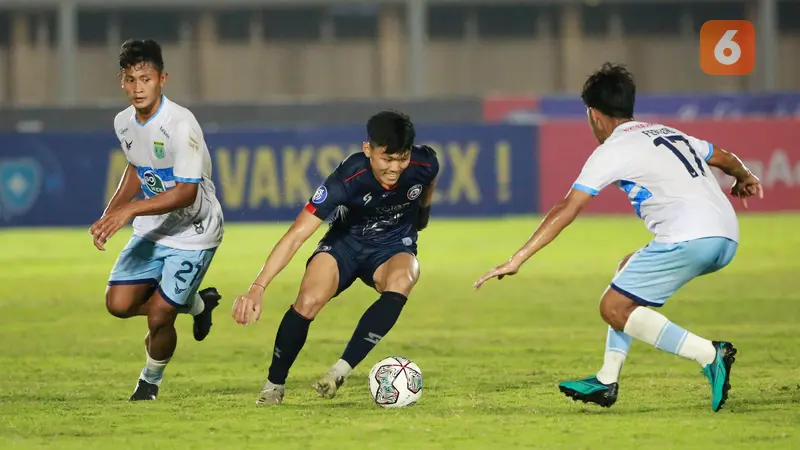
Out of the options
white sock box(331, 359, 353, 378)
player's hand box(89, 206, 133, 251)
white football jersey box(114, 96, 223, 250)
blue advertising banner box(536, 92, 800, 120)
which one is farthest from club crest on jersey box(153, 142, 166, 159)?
blue advertising banner box(536, 92, 800, 120)

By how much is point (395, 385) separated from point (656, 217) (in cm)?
165

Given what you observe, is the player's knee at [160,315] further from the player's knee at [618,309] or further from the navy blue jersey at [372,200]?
the player's knee at [618,309]

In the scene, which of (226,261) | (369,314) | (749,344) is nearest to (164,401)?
(369,314)

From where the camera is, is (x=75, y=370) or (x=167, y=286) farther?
(x=75, y=370)

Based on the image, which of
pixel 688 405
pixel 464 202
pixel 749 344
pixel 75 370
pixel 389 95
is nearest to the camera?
pixel 688 405

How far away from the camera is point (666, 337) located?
7172 mm

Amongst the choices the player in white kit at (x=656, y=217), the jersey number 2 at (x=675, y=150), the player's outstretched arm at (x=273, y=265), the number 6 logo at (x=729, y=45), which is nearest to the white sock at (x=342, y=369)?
the player's outstretched arm at (x=273, y=265)

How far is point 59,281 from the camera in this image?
16109mm

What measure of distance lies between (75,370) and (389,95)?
93.8 ft

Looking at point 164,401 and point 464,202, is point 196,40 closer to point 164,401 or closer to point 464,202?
point 464,202

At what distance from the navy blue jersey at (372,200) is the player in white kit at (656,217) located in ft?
4.01

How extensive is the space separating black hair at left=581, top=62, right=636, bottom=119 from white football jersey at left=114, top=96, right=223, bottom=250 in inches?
88.9

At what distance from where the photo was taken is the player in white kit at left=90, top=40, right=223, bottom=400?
7.96 metres

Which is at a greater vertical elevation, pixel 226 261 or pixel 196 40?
pixel 196 40
